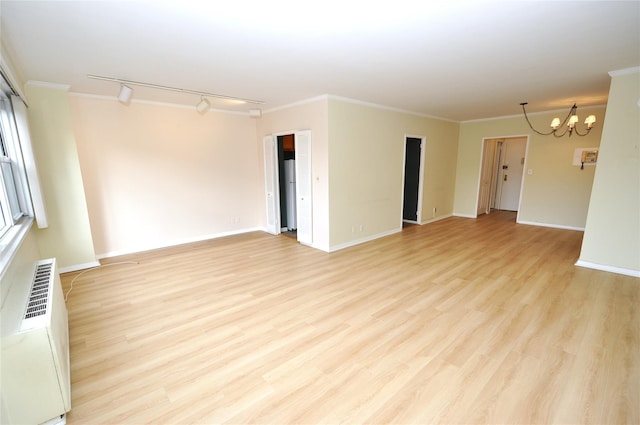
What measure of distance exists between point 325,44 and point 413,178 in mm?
4807

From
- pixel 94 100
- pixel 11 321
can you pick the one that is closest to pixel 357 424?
pixel 11 321

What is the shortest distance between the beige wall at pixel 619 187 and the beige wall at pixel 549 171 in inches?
102

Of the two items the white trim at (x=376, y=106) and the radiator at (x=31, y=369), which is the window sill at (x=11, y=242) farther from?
the white trim at (x=376, y=106)

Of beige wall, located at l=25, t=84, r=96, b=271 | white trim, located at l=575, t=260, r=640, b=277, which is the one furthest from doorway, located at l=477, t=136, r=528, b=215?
beige wall, located at l=25, t=84, r=96, b=271

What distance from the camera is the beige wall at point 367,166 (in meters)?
4.50

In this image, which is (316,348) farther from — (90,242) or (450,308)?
(90,242)

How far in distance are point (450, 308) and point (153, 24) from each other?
3634 millimetres

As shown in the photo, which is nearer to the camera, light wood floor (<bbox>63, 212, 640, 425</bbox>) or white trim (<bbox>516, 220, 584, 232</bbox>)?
light wood floor (<bbox>63, 212, 640, 425</bbox>)

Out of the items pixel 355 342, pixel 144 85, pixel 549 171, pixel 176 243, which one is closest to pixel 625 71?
pixel 549 171

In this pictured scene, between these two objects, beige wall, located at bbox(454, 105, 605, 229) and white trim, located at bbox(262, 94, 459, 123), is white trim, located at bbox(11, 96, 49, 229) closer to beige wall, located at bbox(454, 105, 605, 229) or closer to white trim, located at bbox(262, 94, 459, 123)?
white trim, located at bbox(262, 94, 459, 123)

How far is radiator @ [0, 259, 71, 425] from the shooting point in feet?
4.56

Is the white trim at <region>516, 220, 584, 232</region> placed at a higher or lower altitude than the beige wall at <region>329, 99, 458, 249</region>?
lower

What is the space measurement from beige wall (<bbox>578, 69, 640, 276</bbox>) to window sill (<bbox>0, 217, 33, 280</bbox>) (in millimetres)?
5894

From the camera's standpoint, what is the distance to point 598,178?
3562 millimetres
